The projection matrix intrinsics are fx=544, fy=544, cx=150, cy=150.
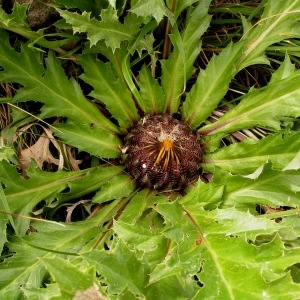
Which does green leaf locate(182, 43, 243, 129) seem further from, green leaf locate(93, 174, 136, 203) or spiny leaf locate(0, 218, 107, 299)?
spiny leaf locate(0, 218, 107, 299)

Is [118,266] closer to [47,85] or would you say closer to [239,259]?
[239,259]

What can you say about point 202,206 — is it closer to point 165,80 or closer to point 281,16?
point 165,80

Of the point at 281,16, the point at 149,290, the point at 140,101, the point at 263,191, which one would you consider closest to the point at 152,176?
the point at 140,101

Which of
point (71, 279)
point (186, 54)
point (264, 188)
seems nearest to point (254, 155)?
point (264, 188)

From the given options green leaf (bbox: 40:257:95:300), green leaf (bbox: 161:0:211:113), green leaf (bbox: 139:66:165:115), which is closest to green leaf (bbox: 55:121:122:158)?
green leaf (bbox: 139:66:165:115)

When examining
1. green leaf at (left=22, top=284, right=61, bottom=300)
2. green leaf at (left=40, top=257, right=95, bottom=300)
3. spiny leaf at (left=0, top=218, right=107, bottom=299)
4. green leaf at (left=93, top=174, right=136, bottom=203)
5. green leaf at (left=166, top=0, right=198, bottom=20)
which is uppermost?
green leaf at (left=166, top=0, right=198, bottom=20)
